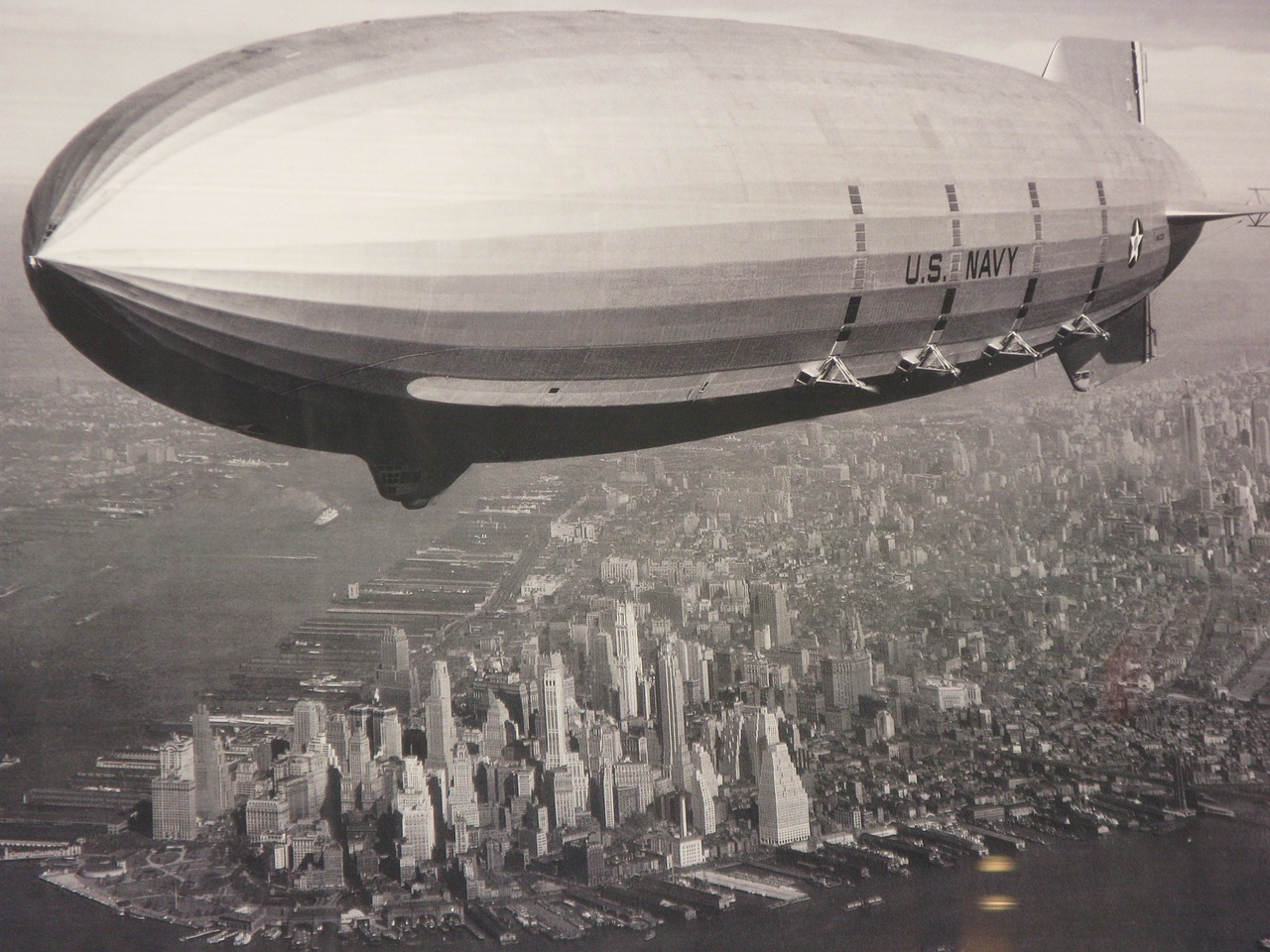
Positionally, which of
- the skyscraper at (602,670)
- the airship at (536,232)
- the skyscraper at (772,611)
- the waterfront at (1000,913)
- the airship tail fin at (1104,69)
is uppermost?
the airship tail fin at (1104,69)

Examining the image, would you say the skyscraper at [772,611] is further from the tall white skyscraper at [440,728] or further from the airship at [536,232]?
the airship at [536,232]

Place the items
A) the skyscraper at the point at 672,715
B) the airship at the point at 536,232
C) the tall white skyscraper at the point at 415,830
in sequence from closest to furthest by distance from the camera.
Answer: the airship at the point at 536,232
the tall white skyscraper at the point at 415,830
the skyscraper at the point at 672,715

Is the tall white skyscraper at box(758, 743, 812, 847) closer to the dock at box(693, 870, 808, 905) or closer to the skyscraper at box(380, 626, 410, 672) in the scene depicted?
the dock at box(693, 870, 808, 905)

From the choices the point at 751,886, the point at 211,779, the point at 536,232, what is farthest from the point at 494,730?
the point at 536,232

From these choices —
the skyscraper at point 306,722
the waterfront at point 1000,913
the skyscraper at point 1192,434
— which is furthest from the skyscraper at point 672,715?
the skyscraper at point 1192,434

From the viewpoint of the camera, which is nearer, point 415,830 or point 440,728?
point 415,830

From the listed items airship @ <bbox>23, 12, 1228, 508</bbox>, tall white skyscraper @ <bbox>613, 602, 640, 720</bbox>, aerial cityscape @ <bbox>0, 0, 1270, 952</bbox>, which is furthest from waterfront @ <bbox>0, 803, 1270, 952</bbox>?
airship @ <bbox>23, 12, 1228, 508</bbox>

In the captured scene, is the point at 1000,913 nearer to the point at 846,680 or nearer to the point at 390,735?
the point at 846,680
